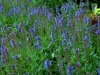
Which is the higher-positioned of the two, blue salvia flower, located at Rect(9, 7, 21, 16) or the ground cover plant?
blue salvia flower, located at Rect(9, 7, 21, 16)

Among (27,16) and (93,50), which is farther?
(27,16)

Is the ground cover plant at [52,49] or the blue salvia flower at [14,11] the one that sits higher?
the blue salvia flower at [14,11]

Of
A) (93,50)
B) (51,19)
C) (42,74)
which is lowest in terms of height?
(42,74)

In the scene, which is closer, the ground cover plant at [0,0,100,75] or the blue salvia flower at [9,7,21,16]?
the ground cover plant at [0,0,100,75]

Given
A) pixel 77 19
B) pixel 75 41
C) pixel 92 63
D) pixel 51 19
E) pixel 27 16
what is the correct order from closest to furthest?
1. pixel 92 63
2. pixel 75 41
3. pixel 77 19
4. pixel 51 19
5. pixel 27 16

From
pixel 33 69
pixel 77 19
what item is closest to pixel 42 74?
pixel 33 69

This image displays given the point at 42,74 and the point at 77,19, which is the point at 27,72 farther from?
the point at 77,19

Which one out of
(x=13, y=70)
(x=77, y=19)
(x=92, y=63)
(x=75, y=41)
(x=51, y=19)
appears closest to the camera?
(x=13, y=70)

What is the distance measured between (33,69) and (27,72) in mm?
79

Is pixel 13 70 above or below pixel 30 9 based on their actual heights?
below

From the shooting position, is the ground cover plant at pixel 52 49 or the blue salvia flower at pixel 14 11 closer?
the ground cover plant at pixel 52 49

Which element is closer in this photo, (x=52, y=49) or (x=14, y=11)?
(x=52, y=49)

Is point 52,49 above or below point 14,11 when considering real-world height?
below

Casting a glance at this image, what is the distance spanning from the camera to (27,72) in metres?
3.02
